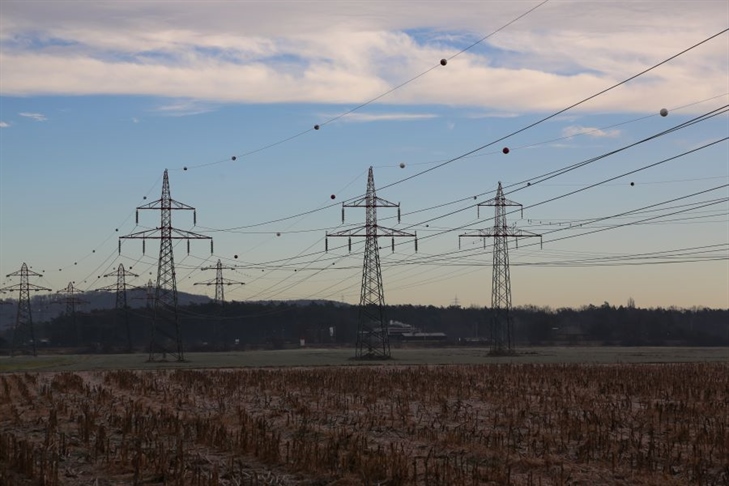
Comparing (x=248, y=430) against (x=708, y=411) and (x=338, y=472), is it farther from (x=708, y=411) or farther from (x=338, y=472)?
(x=708, y=411)

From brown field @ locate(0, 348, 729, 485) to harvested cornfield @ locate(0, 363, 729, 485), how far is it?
66 mm

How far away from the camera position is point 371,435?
2719 cm

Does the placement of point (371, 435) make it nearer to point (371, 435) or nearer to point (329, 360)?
point (371, 435)

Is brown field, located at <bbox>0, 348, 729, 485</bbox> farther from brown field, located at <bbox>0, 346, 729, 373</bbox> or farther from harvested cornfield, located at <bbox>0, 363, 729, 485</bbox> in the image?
Answer: brown field, located at <bbox>0, 346, 729, 373</bbox>

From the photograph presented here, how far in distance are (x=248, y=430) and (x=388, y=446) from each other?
4435mm

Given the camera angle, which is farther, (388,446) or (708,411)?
(708,411)

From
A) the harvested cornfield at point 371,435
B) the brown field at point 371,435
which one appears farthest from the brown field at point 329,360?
the harvested cornfield at point 371,435

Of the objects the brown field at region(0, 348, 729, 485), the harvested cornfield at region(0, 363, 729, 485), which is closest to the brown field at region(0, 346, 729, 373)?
the brown field at region(0, 348, 729, 485)

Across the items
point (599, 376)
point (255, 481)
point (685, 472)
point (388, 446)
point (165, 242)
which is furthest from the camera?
point (165, 242)

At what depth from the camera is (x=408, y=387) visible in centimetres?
4619

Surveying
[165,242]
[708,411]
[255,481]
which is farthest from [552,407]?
[165,242]

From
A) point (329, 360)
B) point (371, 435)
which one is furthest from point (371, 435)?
point (329, 360)

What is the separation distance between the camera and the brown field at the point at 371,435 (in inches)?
809

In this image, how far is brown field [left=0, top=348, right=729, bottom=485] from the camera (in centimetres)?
2055
